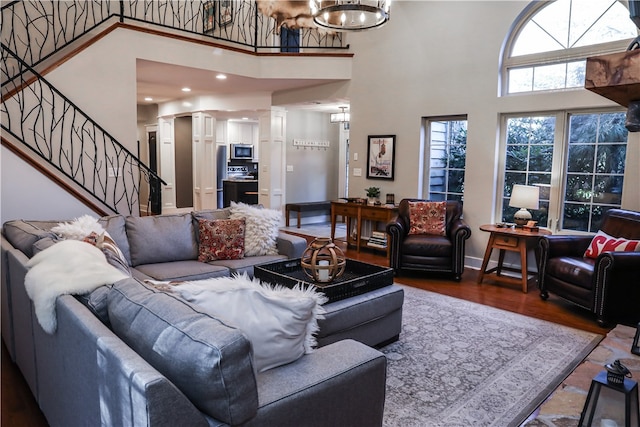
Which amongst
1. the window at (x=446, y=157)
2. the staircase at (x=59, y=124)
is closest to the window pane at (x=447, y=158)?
the window at (x=446, y=157)

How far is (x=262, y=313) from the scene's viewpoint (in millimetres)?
1639

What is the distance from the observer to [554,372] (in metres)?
2.97

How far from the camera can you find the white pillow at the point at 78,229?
3029mm

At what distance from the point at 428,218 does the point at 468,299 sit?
1.39m

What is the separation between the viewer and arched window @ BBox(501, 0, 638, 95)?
4.79 m

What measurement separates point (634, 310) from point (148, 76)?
675 cm

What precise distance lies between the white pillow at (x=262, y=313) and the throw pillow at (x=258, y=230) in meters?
2.56

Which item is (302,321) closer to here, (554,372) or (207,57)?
(554,372)

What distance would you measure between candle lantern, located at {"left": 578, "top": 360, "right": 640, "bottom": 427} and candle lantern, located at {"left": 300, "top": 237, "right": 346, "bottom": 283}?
1660 mm

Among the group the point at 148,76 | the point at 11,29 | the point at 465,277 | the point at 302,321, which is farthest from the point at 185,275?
the point at 11,29

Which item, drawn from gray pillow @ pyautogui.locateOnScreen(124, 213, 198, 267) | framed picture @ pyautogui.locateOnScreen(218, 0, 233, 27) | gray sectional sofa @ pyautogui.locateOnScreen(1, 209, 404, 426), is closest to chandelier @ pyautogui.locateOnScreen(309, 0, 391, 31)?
gray pillow @ pyautogui.locateOnScreen(124, 213, 198, 267)

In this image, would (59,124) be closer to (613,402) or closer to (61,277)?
(61,277)

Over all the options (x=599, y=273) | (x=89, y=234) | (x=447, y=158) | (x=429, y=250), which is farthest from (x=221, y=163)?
(x=599, y=273)

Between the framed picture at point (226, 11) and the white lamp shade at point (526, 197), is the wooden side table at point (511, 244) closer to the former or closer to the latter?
the white lamp shade at point (526, 197)
